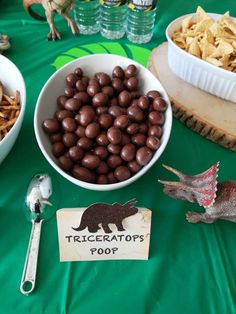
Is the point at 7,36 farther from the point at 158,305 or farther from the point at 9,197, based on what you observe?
the point at 158,305

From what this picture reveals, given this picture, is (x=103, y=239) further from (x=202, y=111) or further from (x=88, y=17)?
(x=88, y=17)

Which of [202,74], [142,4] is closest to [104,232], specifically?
[202,74]

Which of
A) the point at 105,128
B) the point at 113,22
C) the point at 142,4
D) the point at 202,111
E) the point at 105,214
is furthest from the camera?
the point at 113,22

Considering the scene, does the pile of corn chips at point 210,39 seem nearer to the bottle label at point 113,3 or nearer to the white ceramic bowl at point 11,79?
the bottle label at point 113,3

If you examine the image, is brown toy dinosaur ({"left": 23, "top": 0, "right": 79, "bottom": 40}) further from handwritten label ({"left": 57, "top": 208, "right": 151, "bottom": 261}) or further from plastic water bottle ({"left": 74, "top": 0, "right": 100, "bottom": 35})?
handwritten label ({"left": 57, "top": 208, "right": 151, "bottom": 261})

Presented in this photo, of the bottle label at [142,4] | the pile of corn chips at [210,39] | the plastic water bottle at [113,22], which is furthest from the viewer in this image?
the plastic water bottle at [113,22]

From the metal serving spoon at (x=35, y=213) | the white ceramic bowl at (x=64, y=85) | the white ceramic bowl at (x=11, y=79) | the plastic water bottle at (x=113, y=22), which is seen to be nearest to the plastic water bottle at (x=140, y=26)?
the plastic water bottle at (x=113, y=22)

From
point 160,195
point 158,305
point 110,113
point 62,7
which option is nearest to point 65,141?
point 110,113
